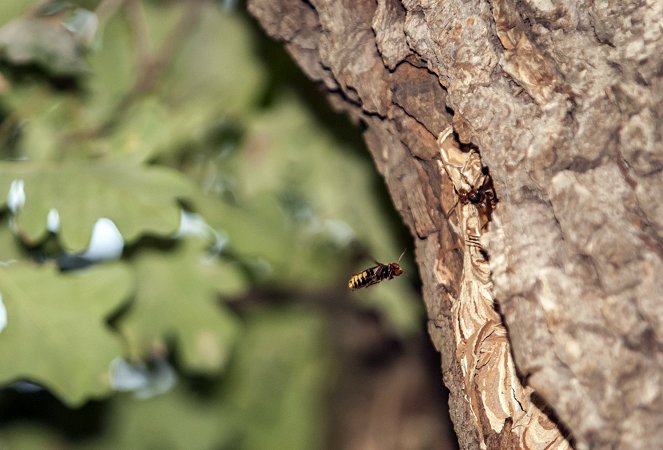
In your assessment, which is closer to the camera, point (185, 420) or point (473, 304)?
point (473, 304)

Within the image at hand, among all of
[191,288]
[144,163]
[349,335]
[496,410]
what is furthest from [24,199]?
[349,335]

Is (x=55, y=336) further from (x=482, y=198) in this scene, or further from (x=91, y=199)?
(x=482, y=198)

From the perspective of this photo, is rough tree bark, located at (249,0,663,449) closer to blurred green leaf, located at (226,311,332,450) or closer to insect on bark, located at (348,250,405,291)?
insect on bark, located at (348,250,405,291)

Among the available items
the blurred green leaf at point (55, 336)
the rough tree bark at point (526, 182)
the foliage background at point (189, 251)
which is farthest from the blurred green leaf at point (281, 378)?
the rough tree bark at point (526, 182)

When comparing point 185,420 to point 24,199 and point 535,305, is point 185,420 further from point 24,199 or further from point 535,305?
point 535,305

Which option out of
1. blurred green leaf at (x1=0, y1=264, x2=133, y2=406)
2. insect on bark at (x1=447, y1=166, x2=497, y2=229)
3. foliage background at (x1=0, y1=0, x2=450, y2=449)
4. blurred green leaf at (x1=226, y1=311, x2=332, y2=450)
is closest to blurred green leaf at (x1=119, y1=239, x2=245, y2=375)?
foliage background at (x1=0, y1=0, x2=450, y2=449)

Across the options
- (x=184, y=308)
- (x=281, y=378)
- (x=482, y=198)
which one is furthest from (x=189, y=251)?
(x=482, y=198)
